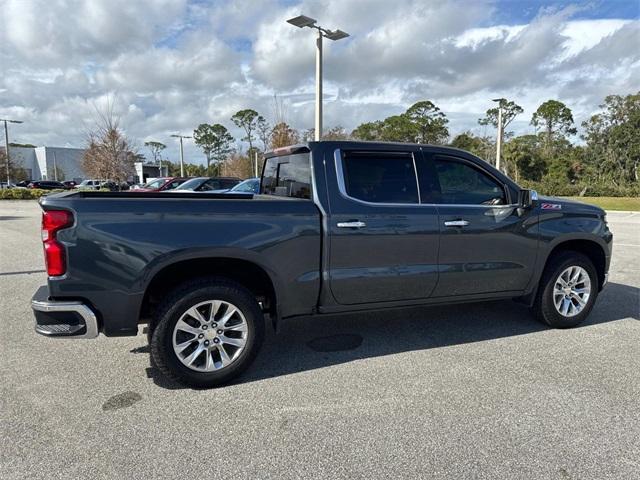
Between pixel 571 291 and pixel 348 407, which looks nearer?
pixel 348 407

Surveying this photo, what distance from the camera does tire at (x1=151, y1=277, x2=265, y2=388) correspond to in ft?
10.8

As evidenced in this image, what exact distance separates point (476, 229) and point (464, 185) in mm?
435

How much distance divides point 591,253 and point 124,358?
191 inches

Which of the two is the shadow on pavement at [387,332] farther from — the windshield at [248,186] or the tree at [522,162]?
the tree at [522,162]

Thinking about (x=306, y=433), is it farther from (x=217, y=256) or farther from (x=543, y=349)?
(x=543, y=349)

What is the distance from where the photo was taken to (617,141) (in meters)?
43.0

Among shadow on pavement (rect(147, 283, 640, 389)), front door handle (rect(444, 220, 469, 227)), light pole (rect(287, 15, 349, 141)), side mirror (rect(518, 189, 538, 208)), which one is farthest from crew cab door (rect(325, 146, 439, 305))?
light pole (rect(287, 15, 349, 141))

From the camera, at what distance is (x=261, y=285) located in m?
3.80

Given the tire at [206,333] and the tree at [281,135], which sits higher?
the tree at [281,135]

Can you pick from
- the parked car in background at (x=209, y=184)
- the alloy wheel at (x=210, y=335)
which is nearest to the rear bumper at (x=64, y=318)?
the alloy wheel at (x=210, y=335)

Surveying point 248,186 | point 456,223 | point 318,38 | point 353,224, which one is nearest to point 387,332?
point 456,223

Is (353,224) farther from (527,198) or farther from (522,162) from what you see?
(522,162)

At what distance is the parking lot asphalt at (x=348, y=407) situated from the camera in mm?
2533

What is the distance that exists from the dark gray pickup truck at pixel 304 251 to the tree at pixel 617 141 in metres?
42.5
